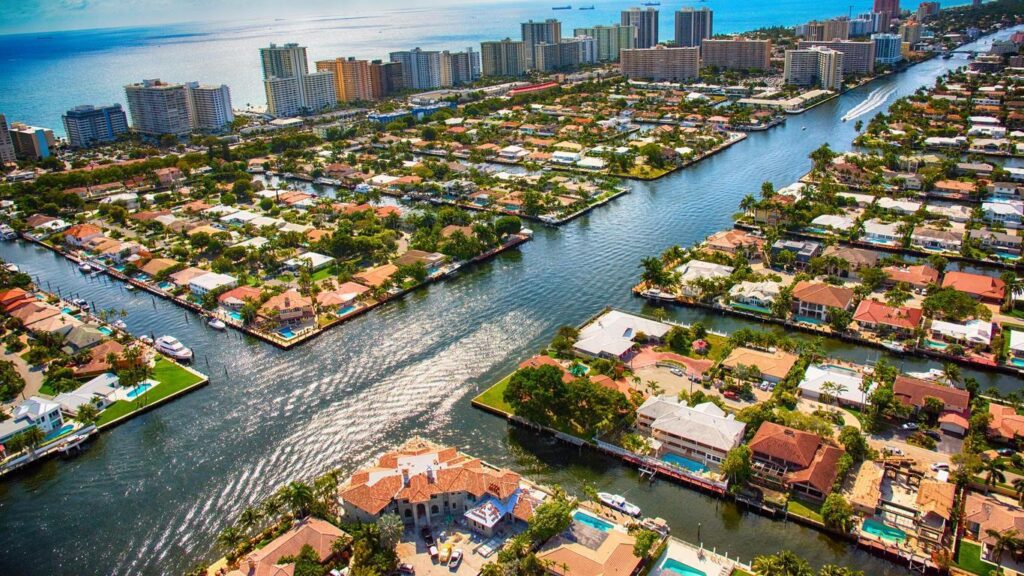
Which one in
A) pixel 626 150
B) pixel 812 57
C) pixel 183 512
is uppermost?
pixel 812 57

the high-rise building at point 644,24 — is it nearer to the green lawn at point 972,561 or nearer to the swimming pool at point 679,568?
the green lawn at point 972,561

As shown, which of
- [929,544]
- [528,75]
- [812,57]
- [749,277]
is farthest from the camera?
[528,75]

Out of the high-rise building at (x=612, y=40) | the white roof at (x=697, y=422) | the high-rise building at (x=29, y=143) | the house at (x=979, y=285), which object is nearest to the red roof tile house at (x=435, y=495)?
the white roof at (x=697, y=422)

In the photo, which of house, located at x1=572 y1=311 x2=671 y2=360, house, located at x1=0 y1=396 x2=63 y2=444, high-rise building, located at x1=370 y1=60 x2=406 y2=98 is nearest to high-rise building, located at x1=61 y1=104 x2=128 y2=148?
high-rise building, located at x1=370 y1=60 x2=406 y2=98

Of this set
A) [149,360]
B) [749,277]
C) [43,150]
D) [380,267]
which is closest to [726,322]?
[749,277]

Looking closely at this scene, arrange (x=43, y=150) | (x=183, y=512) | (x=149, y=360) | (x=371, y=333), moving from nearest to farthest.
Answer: (x=183, y=512) < (x=149, y=360) < (x=371, y=333) < (x=43, y=150)

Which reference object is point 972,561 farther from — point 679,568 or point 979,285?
point 979,285

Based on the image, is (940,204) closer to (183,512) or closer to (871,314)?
(871,314)
